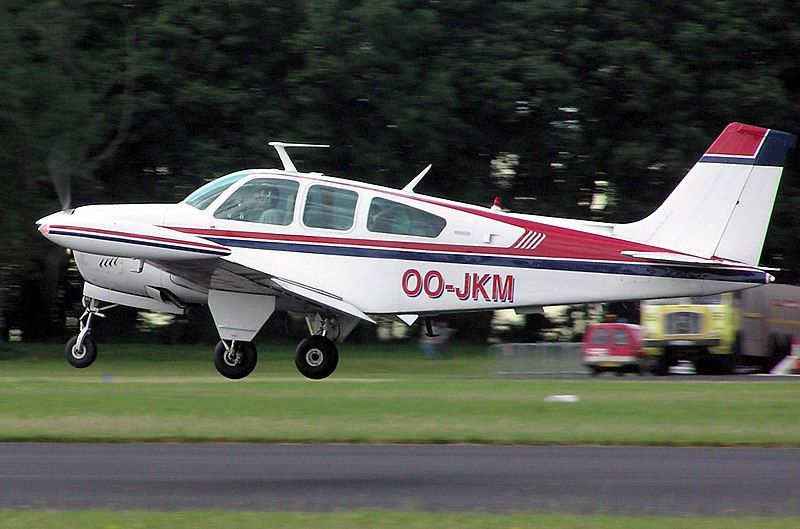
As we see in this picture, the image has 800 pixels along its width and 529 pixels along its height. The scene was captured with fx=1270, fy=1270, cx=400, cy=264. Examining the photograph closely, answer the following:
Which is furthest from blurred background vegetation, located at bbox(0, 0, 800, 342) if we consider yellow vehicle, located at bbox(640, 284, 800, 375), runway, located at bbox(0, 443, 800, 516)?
runway, located at bbox(0, 443, 800, 516)

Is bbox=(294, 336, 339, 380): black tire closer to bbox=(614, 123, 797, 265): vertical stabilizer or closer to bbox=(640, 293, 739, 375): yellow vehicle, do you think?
bbox=(614, 123, 797, 265): vertical stabilizer

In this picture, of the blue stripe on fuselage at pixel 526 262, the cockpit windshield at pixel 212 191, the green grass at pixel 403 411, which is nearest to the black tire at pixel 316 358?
the green grass at pixel 403 411

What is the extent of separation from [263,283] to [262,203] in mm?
1017

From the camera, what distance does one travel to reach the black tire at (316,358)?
A: 16.8 meters

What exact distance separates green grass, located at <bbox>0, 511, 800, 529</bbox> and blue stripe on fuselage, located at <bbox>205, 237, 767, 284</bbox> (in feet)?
23.6

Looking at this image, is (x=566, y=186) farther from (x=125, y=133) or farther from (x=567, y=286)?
(x=567, y=286)

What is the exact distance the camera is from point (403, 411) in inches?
623

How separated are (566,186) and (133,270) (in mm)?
17746

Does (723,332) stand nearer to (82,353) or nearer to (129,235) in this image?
(82,353)

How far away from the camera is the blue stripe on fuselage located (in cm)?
1575

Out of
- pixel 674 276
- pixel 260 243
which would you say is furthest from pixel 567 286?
pixel 260 243

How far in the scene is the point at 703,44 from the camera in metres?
32.1

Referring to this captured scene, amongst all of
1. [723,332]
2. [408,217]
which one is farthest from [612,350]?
[408,217]

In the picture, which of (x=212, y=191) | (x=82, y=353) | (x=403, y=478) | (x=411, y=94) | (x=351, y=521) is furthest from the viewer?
(x=411, y=94)
